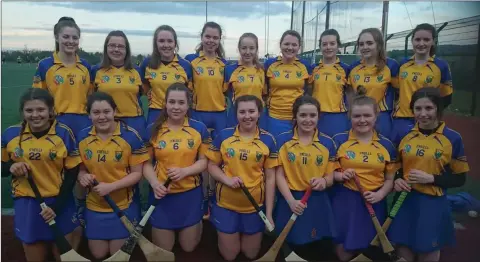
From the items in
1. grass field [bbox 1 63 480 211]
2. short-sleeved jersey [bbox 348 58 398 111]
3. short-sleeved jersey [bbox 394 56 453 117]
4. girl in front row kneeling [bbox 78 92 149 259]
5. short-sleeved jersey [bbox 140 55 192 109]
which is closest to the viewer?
girl in front row kneeling [bbox 78 92 149 259]

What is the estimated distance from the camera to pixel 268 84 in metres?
3.68

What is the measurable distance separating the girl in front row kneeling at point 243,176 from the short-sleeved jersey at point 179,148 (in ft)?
0.37

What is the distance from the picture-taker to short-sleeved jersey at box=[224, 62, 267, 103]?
3535mm

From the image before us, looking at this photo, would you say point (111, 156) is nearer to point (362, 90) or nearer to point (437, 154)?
point (362, 90)

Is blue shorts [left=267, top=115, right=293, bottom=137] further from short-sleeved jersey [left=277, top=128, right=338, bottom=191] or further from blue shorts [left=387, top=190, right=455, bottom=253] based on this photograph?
blue shorts [left=387, top=190, right=455, bottom=253]

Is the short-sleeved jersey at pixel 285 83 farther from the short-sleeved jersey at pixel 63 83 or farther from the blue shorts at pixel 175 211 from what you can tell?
the short-sleeved jersey at pixel 63 83

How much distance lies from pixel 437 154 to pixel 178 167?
1764mm

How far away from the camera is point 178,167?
9.41 ft

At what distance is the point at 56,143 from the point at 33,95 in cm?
35

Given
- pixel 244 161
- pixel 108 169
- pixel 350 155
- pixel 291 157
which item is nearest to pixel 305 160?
pixel 291 157

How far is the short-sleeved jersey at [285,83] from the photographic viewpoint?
11.7 feet

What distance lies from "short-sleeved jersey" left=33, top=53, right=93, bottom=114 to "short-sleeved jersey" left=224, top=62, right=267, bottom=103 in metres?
1.23

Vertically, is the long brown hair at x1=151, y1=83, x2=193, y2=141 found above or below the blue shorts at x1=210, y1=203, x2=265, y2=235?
above

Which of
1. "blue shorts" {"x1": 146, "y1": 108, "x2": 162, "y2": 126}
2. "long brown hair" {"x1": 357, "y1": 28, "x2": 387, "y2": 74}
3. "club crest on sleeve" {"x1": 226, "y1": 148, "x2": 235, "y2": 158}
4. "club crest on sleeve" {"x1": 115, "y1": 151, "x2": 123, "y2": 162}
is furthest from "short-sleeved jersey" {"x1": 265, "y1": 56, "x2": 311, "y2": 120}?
"club crest on sleeve" {"x1": 115, "y1": 151, "x2": 123, "y2": 162}
